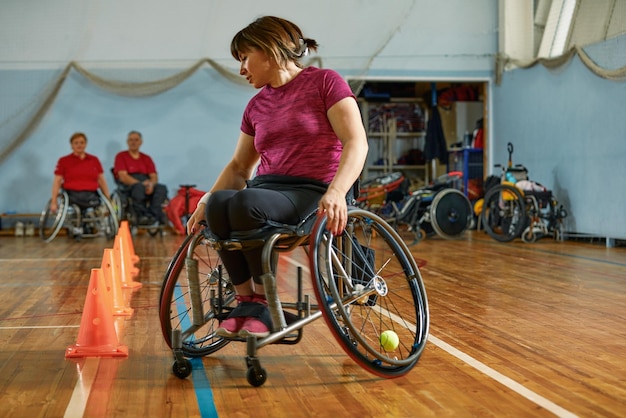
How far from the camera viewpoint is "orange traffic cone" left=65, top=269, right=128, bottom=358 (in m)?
3.05

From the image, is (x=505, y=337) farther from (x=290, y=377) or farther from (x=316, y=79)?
(x=316, y=79)

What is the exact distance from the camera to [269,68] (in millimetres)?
2768

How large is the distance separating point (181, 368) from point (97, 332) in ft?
1.89

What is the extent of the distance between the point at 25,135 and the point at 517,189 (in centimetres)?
545

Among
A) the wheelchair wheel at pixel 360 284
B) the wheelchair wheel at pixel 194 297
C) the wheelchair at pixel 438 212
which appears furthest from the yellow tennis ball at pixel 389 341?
the wheelchair at pixel 438 212

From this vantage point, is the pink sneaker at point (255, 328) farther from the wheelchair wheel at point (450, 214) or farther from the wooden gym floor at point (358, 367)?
the wheelchair wheel at point (450, 214)

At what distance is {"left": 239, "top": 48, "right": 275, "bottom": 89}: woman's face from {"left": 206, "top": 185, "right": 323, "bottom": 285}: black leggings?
0.37 m

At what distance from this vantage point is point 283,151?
2746 millimetres

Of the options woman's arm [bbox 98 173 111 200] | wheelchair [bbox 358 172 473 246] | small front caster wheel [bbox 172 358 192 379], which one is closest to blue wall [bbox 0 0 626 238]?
woman's arm [bbox 98 173 111 200]

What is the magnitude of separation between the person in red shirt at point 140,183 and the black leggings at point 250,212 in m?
7.30

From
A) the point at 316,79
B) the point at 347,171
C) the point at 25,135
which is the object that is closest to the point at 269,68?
the point at 316,79

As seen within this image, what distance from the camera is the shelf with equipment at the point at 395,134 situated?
40.1ft

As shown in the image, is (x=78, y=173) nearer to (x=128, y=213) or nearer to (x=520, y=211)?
(x=128, y=213)

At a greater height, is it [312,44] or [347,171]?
[312,44]
